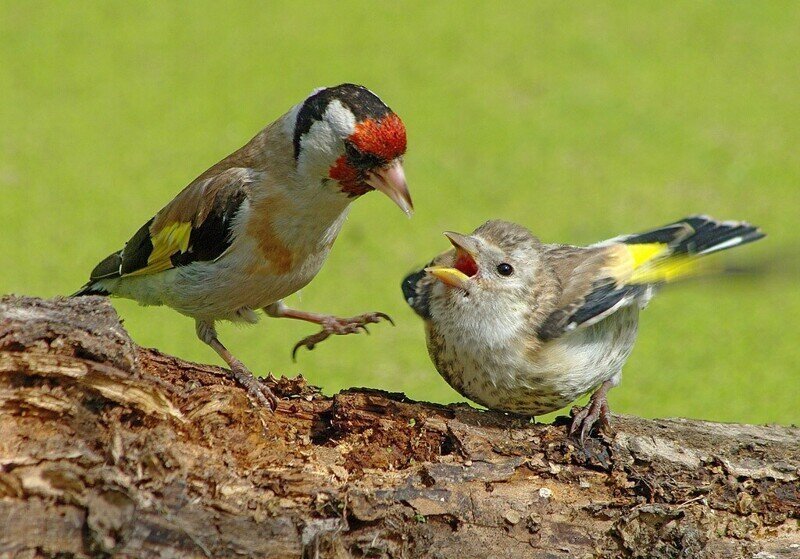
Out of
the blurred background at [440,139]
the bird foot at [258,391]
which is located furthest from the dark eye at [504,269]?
the blurred background at [440,139]

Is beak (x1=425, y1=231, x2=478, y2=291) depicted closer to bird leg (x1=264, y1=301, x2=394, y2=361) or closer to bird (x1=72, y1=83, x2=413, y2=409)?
bird (x1=72, y1=83, x2=413, y2=409)

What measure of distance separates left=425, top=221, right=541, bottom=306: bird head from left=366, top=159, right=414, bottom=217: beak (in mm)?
109

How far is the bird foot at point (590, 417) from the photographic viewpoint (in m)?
1.99

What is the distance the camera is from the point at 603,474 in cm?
191

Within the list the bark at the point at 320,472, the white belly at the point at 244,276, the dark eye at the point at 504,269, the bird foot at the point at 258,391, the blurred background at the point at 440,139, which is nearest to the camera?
the bark at the point at 320,472

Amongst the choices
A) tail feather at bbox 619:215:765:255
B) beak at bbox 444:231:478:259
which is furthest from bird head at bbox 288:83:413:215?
tail feather at bbox 619:215:765:255

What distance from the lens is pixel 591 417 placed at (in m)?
2.01

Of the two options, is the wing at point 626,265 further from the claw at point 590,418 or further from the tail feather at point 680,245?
the claw at point 590,418

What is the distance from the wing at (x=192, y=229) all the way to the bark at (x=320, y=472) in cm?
37

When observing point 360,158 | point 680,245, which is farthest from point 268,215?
point 680,245

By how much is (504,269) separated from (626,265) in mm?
284

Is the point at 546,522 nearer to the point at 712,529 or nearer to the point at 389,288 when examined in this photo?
the point at 712,529

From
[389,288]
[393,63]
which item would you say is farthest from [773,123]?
[389,288]

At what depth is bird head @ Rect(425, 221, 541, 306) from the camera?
2.06 meters
